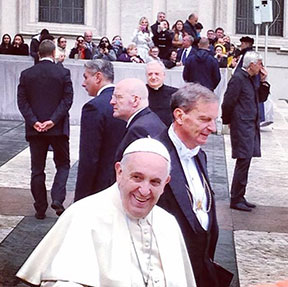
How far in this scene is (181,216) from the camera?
4.62 metres

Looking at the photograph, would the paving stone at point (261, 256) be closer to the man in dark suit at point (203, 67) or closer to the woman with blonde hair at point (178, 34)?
the man in dark suit at point (203, 67)

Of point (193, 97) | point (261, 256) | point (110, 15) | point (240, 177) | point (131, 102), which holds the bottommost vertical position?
point (261, 256)

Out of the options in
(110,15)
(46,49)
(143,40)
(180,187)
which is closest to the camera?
(180,187)

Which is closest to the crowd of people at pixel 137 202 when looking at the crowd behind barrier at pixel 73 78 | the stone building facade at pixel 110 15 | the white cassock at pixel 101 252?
the white cassock at pixel 101 252

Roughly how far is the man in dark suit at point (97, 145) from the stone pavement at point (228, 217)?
1016mm

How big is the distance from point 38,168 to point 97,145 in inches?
111

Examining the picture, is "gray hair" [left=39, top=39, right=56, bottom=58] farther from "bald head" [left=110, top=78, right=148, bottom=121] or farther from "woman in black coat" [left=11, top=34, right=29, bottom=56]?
"woman in black coat" [left=11, top=34, right=29, bottom=56]

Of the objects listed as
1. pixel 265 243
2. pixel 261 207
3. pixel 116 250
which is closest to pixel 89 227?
pixel 116 250

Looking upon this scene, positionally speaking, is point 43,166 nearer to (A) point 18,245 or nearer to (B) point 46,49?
(B) point 46,49

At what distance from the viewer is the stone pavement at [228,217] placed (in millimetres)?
7559

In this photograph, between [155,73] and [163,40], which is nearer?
[155,73]

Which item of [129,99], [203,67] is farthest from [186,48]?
[129,99]

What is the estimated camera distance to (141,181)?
11.7 ft

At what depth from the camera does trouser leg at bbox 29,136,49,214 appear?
920cm
